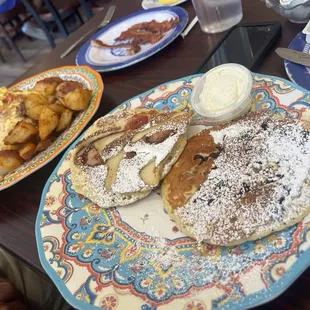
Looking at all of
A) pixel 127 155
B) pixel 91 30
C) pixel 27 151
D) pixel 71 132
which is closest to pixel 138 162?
pixel 127 155

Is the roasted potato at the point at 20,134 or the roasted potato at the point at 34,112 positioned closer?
the roasted potato at the point at 20,134

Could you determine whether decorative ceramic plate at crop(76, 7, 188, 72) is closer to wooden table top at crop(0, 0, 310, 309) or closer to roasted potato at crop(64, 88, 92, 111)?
wooden table top at crop(0, 0, 310, 309)

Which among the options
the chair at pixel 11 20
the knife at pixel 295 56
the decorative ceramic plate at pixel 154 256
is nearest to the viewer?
the decorative ceramic plate at pixel 154 256

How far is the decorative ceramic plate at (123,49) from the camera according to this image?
195 cm

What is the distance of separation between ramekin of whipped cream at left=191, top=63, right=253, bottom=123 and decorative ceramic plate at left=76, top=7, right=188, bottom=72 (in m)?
0.55

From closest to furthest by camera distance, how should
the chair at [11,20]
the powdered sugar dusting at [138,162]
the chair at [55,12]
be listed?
the powdered sugar dusting at [138,162], the chair at [55,12], the chair at [11,20]

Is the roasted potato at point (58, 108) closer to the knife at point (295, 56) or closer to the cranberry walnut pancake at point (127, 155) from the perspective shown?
the cranberry walnut pancake at point (127, 155)

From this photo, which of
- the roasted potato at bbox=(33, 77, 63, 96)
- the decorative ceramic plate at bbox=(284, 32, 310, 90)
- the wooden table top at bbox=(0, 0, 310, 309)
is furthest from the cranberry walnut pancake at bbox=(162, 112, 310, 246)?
the roasted potato at bbox=(33, 77, 63, 96)

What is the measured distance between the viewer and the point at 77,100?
173 cm

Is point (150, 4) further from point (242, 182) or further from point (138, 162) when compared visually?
point (242, 182)

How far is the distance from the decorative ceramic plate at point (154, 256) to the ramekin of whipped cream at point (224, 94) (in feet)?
0.25

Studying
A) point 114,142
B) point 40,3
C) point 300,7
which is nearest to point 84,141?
point 114,142

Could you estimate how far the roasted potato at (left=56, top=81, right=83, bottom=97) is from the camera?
1.80 meters

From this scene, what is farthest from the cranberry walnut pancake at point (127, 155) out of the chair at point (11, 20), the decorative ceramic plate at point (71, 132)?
the chair at point (11, 20)
